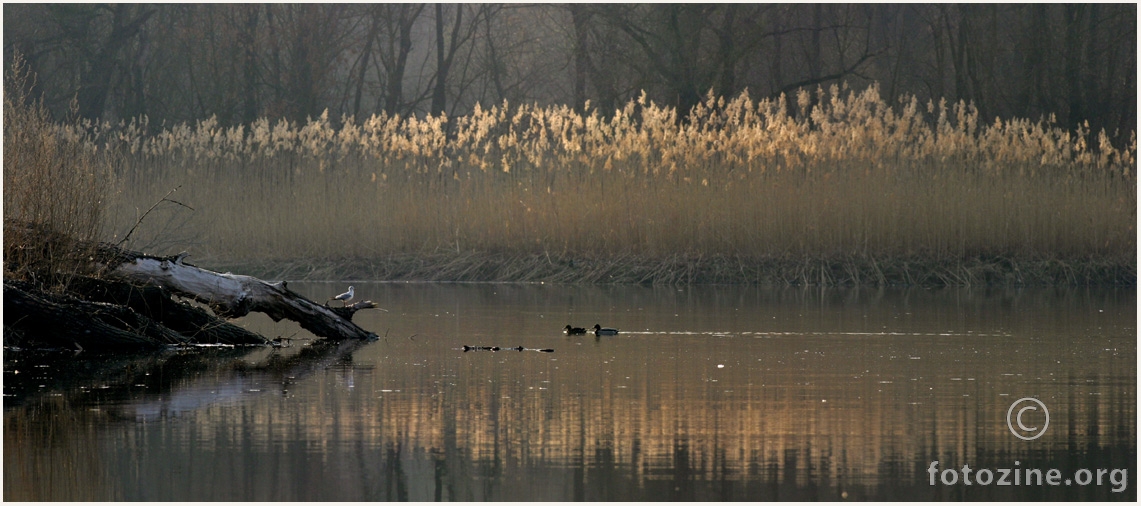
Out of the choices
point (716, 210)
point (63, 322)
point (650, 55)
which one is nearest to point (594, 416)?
point (63, 322)

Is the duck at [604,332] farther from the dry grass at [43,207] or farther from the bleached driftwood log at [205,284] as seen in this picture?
the dry grass at [43,207]

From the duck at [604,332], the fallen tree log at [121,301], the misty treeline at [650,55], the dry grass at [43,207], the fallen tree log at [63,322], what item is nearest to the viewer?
the fallen tree log at [63,322]

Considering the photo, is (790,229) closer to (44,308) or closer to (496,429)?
(44,308)

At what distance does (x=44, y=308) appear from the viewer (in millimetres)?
8367

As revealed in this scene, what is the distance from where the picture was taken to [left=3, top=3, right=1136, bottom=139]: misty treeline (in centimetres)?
2350

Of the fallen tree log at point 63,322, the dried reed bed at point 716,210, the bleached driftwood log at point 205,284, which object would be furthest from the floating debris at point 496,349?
the dried reed bed at point 716,210

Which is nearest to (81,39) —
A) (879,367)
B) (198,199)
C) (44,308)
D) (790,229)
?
(198,199)

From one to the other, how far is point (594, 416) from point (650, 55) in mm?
18081

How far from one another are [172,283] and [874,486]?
18.2 feet

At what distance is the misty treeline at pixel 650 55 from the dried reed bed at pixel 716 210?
4.52m

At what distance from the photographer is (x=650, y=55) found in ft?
77.2

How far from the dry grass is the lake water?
0.76m

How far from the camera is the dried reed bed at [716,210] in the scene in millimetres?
16312

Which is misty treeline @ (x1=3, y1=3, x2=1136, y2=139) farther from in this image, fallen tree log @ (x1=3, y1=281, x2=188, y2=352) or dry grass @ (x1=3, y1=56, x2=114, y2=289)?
fallen tree log @ (x1=3, y1=281, x2=188, y2=352)
